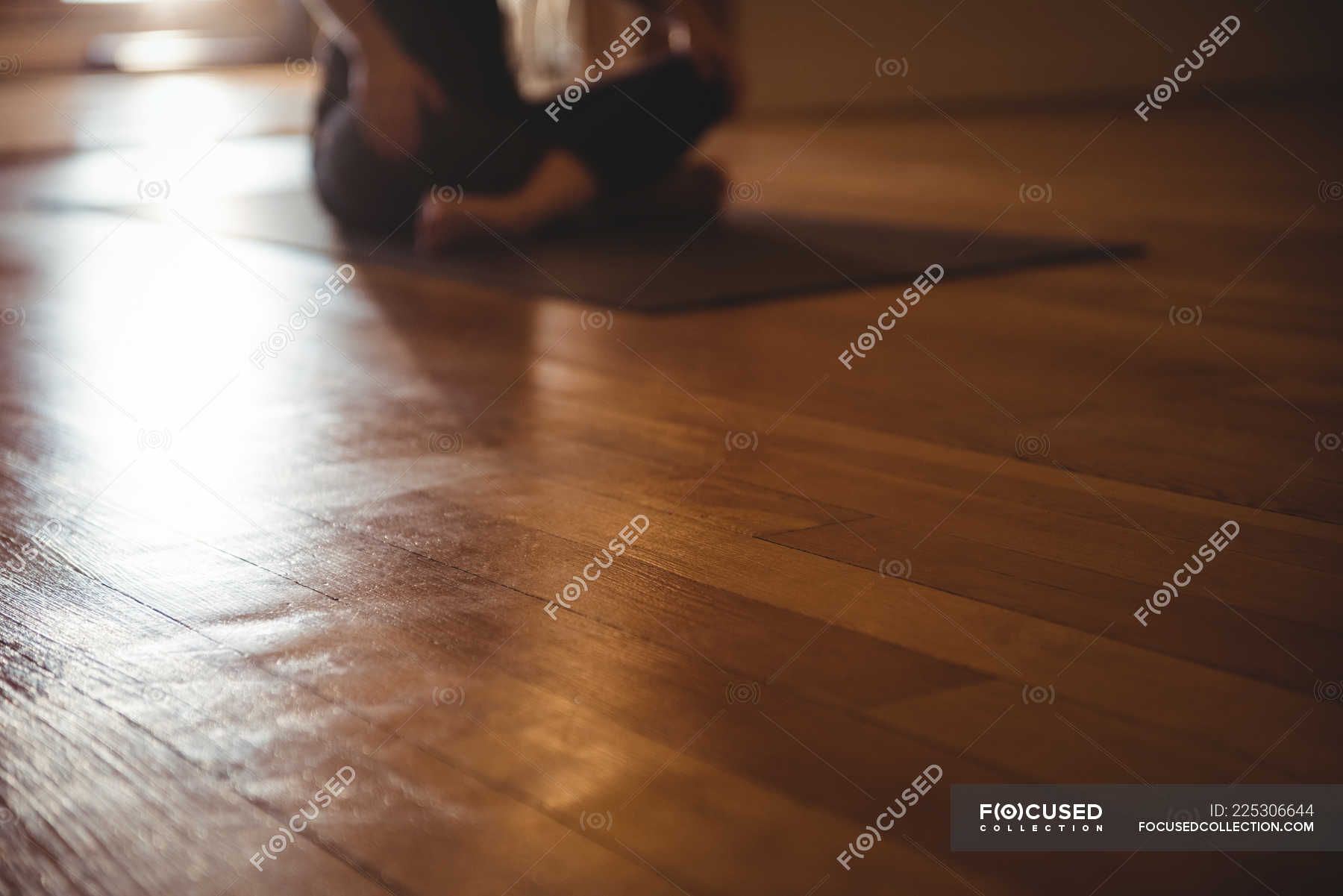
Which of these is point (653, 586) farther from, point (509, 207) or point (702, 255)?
point (509, 207)

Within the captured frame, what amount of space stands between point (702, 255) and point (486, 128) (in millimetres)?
551

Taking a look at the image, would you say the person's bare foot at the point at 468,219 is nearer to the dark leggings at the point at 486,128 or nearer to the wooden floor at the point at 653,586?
the dark leggings at the point at 486,128

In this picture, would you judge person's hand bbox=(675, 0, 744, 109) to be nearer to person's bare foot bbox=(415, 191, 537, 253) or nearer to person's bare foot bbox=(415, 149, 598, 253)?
person's bare foot bbox=(415, 149, 598, 253)

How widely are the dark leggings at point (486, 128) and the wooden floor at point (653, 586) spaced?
2.26 ft

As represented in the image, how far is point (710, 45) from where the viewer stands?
2969 mm


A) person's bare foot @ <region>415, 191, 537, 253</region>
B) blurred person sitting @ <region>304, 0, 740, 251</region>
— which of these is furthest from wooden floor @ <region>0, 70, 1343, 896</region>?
blurred person sitting @ <region>304, 0, 740, 251</region>

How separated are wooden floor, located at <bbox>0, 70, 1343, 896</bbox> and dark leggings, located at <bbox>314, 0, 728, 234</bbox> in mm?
689

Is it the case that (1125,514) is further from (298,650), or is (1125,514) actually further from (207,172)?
(207,172)

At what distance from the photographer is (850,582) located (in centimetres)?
101

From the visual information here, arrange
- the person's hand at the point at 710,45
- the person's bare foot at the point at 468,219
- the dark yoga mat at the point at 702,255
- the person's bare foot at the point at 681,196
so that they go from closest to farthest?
the dark yoga mat at the point at 702,255, the person's bare foot at the point at 468,219, the person's hand at the point at 710,45, the person's bare foot at the point at 681,196

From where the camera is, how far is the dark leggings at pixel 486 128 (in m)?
2.77

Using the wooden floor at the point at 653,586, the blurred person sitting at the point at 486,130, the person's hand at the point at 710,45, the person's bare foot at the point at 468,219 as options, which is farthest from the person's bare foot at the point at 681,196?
the wooden floor at the point at 653,586

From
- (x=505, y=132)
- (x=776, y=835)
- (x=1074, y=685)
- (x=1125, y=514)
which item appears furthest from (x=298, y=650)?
(x=505, y=132)

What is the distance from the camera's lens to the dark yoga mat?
7.40 ft
